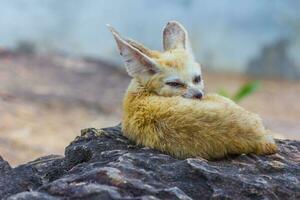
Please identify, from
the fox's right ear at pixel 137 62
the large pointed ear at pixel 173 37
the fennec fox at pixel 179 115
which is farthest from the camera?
the large pointed ear at pixel 173 37

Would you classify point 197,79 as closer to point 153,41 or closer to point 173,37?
point 173,37

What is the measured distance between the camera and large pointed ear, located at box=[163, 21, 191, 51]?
4801 mm

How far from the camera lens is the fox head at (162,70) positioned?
14.3 feet

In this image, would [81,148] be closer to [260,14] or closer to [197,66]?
[197,66]

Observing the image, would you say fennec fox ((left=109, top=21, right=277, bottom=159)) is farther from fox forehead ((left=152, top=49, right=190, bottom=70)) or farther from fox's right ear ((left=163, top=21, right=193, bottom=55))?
fox's right ear ((left=163, top=21, right=193, bottom=55))

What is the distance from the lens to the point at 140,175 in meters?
3.62

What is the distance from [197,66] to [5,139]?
4978 mm

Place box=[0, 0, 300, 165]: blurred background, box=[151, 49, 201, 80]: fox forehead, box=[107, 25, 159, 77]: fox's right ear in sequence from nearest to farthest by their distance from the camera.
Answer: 1. box=[107, 25, 159, 77]: fox's right ear
2. box=[151, 49, 201, 80]: fox forehead
3. box=[0, 0, 300, 165]: blurred background

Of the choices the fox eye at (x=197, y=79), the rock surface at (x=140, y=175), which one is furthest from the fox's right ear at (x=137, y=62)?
the rock surface at (x=140, y=175)

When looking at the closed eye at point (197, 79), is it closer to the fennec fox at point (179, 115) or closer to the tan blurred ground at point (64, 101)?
the fennec fox at point (179, 115)

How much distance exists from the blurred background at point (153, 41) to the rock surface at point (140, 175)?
305 inches

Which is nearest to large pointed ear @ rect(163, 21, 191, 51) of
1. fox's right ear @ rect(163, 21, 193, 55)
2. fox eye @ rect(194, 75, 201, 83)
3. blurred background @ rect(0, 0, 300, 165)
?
fox's right ear @ rect(163, 21, 193, 55)

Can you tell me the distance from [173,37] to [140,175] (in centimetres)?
140

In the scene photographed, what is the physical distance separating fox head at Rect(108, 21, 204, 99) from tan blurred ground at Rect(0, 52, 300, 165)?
4.27 metres
